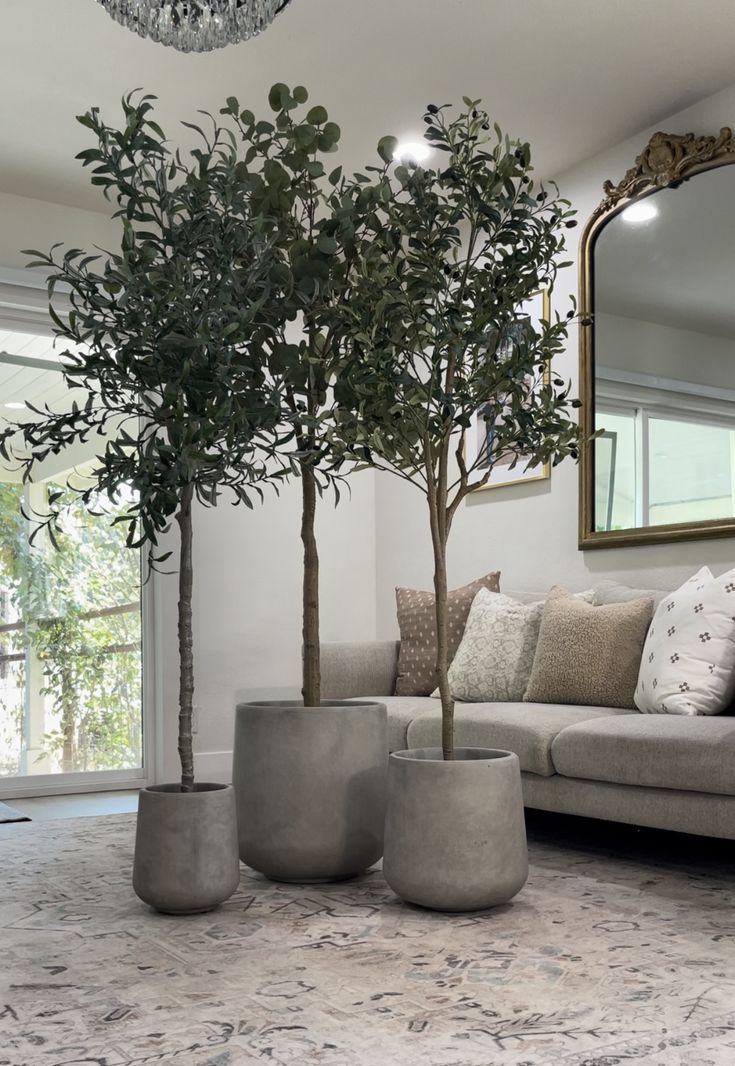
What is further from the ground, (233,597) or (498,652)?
(233,597)

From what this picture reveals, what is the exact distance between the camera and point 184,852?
235 centimetres

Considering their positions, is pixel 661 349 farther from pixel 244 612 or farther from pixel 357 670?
pixel 244 612

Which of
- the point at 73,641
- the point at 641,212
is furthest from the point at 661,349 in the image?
the point at 73,641

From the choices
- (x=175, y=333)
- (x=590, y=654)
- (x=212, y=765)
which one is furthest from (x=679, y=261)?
(x=212, y=765)

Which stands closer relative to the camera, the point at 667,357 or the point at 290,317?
the point at 290,317

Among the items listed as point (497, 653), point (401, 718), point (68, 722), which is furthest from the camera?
point (68, 722)

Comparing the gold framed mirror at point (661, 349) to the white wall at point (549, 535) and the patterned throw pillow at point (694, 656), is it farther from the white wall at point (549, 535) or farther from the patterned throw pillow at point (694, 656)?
the patterned throw pillow at point (694, 656)

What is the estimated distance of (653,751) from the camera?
2.74 meters

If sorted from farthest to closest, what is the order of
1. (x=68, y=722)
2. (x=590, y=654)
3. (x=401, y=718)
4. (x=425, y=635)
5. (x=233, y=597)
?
(x=233, y=597)
(x=68, y=722)
(x=425, y=635)
(x=401, y=718)
(x=590, y=654)

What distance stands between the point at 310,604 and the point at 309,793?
0.52 m

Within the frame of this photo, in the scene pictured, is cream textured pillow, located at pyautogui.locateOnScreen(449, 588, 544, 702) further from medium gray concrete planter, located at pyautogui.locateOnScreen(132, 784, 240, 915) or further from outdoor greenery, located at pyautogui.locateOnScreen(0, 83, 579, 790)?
medium gray concrete planter, located at pyautogui.locateOnScreen(132, 784, 240, 915)

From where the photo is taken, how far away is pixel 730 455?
11.9ft

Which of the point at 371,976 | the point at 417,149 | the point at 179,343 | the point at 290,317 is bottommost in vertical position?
the point at 371,976

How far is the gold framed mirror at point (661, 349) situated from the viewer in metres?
3.71
